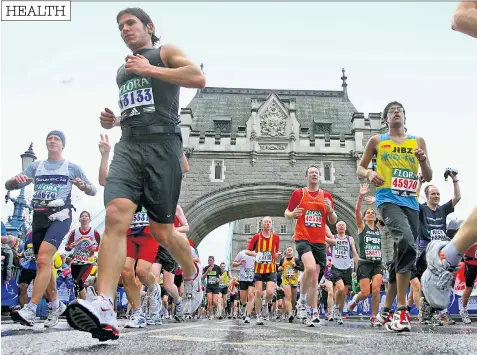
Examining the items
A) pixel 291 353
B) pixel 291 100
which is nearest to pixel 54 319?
pixel 291 353

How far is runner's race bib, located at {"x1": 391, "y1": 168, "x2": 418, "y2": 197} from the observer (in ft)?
14.9

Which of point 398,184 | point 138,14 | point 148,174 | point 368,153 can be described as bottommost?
point 148,174

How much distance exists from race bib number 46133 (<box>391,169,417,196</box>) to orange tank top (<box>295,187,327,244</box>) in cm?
210

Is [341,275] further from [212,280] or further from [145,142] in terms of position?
[145,142]

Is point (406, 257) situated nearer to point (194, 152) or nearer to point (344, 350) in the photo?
point (344, 350)

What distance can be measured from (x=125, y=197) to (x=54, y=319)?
3132mm

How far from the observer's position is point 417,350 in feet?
7.76

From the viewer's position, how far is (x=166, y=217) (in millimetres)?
3113

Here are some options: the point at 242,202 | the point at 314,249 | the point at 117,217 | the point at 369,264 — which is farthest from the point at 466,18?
the point at 242,202

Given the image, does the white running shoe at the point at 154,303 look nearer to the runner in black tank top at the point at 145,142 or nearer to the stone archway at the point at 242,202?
the runner in black tank top at the point at 145,142

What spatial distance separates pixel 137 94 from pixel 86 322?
153 centimetres

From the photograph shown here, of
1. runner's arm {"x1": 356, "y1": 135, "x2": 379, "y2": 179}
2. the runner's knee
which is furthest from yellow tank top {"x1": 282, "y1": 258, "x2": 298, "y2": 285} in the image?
the runner's knee

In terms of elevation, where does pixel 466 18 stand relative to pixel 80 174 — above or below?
above

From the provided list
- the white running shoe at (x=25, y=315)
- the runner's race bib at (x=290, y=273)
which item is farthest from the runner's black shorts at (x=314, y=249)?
the runner's race bib at (x=290, y=273)
